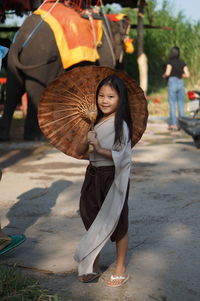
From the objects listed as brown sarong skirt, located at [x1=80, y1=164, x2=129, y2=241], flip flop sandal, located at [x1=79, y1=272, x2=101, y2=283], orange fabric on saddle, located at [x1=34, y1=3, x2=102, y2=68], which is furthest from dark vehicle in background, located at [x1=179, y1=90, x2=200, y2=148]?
flip flop sandal, located at [x1=79, y1=272, x2=101, y2=283]

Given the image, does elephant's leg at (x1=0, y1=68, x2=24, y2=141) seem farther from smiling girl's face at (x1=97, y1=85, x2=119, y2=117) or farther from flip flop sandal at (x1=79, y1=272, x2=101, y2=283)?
flip flop sandal at (x1=79, y1=272, x2=101, y2=283)

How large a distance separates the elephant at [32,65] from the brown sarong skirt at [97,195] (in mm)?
6570

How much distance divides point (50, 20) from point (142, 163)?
3072 millimetres

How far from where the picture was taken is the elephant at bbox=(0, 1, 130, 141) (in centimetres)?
1080

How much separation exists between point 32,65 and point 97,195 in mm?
A: 6855

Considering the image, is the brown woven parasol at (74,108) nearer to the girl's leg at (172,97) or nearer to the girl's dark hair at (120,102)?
the girl's dark hair at (120,102)

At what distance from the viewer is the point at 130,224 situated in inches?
220

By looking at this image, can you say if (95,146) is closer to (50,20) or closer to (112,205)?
(112,205)

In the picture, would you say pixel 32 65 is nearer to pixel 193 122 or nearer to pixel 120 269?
pixel 193 122

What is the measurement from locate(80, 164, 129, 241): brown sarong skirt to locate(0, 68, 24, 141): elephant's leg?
23.0 ft

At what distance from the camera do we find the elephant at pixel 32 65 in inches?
425

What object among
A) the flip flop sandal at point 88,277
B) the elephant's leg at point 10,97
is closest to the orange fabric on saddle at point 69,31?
the elephant's leg at point 10,97

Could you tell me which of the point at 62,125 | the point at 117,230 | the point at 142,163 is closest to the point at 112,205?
the point at 117,230

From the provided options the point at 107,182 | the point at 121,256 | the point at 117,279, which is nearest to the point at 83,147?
the point at 107,182
